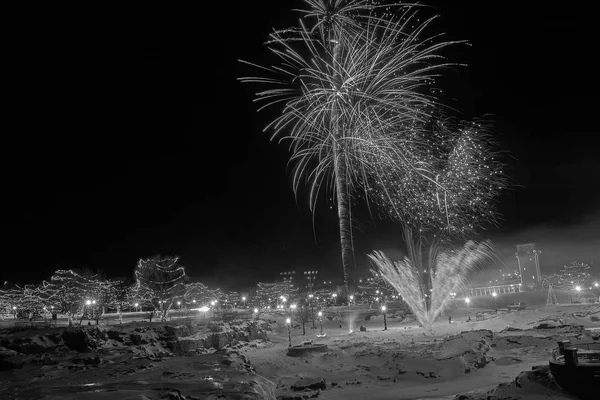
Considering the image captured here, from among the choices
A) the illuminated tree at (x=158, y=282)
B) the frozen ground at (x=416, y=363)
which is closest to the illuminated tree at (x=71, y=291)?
the illuminated tree at (x=158, y=282)

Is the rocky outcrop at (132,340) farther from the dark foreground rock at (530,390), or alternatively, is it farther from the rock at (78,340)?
the dark foreground rock at (530,390)

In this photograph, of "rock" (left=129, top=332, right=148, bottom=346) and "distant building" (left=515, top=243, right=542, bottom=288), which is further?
"distant building" (left=515, top=243, right=542, bottom=288)

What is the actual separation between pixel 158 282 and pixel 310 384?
40.3m

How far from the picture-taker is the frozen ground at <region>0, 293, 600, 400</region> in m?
18.2

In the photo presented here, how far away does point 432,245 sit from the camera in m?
50.9

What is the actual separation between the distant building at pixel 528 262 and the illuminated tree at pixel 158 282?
148 meters

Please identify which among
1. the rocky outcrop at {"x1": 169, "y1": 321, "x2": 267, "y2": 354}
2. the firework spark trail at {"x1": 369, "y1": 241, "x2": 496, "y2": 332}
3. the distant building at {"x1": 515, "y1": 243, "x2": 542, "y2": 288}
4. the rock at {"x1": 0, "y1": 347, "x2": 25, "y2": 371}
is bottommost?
the rocky outcrop at {"x1": 169, "y1": 321, "x2": 267, "y2": 354}

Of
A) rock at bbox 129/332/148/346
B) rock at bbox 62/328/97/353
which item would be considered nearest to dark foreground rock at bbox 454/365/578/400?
rock at bbox 62/328/97/353

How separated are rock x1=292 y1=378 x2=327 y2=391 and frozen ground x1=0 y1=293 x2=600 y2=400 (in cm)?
7

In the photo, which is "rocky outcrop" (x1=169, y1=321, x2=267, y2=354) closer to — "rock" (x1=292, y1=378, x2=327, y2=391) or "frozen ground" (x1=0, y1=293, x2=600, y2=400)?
"frozen ground" (x1=0, y1=293, x2=600, y2=400)

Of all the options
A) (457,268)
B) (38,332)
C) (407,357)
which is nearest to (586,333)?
(407,357)

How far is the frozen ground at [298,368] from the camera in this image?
719 inches

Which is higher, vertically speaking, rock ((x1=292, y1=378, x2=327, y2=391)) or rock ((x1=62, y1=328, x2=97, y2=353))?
rock ((x1=62, y1=328, x2=97, y2=353))

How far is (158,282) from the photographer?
6062 cm
